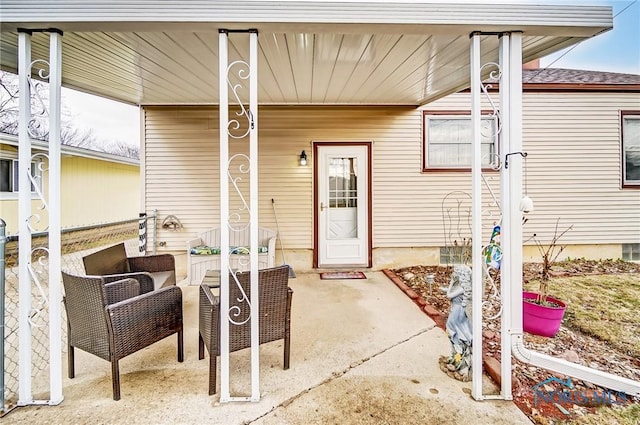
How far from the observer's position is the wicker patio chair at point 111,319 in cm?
199

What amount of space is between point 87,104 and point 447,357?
897 inches

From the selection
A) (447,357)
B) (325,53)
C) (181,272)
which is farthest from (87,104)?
(447,357)

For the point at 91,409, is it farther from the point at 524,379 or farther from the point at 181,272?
the point at 181,272

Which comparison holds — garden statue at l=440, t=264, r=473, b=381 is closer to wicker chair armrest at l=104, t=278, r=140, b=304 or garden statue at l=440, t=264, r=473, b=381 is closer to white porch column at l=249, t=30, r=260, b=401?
white porch column at l=249, t=30, r=260, b=401

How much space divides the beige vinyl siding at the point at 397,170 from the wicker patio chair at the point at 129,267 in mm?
1649

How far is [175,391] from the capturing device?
2.09 m

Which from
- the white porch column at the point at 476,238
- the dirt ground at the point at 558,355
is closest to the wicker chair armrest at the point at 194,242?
the dirt ground at the point at 558,355

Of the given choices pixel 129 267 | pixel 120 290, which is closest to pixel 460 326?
pixel 120 290

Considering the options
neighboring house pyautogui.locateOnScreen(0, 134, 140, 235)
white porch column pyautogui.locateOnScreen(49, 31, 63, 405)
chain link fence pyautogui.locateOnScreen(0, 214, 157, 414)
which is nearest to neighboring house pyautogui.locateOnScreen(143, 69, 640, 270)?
chain link fence pyautogui.locateOnScreen(0, 214, 157, 414)

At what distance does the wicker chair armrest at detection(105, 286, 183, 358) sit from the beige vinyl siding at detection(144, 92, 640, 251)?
9.75 feet

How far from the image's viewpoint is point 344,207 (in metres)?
5.32

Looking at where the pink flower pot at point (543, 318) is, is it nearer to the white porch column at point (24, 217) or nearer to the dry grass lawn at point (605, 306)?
the dry grass lawn at point (605, 306)

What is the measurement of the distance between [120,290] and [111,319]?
16.5 inches

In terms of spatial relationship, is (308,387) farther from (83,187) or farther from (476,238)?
(83,187)
